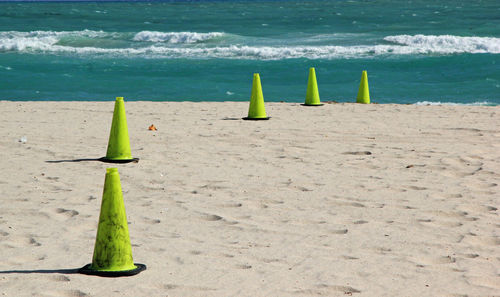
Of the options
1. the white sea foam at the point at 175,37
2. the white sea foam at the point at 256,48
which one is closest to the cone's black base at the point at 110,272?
the white sea foam at the point at 256,48

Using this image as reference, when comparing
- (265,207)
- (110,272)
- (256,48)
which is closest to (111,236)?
(110,272)

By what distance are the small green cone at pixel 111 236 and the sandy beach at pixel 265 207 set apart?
8 cm

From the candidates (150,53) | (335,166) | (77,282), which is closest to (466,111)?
(335,166)

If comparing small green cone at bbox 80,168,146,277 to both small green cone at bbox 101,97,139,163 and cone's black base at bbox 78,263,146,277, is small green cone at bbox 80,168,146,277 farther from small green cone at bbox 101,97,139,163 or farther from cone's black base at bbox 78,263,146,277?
small green cone at bbox 101,97,139,163

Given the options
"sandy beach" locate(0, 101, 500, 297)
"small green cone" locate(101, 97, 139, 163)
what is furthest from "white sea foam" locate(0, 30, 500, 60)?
"small green cone" locate(101, 97, 139, 163)

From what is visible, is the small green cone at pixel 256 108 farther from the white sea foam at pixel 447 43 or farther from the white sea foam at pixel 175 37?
the white sea foam at pixel 175 37

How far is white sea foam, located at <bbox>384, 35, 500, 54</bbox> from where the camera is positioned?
28.4 m

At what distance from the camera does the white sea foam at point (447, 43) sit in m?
28.4

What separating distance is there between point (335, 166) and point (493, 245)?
2.77m

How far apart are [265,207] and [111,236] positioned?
1884mm

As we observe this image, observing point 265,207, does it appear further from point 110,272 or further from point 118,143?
point 118,143

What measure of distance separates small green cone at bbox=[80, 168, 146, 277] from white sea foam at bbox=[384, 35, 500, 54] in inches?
998

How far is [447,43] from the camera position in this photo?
30766 mm

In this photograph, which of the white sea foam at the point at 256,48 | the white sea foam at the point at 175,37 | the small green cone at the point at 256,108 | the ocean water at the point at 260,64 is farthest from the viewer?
the white sea foam at the point at 175,37
